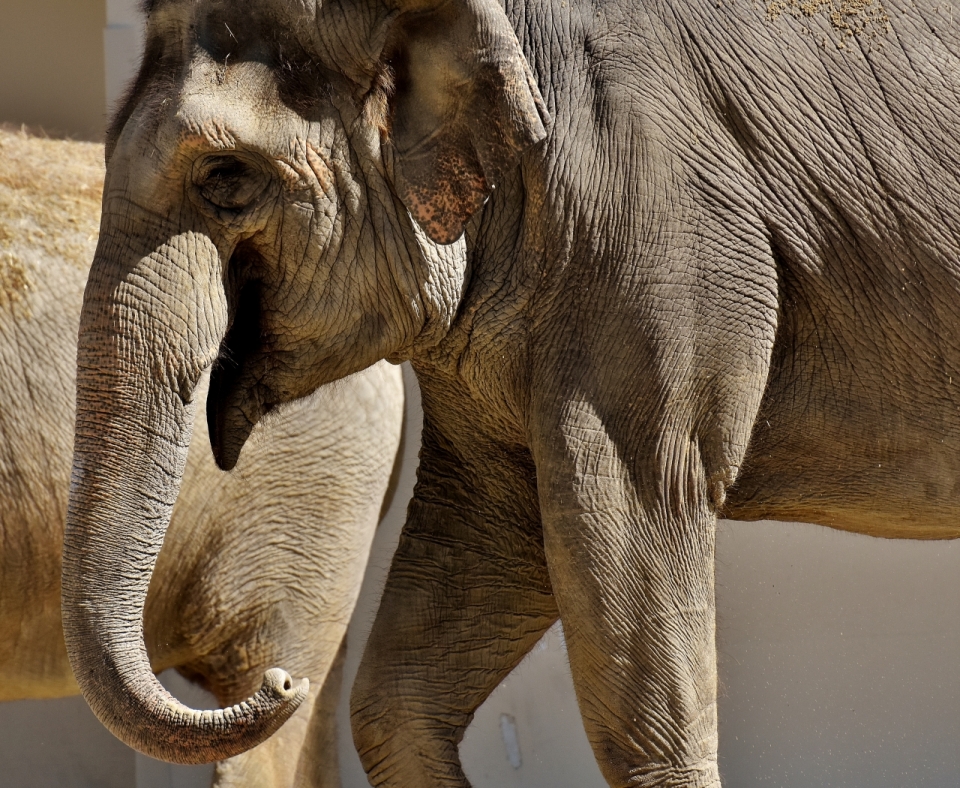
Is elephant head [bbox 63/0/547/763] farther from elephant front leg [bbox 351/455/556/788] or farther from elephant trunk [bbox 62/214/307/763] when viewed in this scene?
elephant front leg [bbox 351/455/556/788]

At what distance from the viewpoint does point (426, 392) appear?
2240 mm

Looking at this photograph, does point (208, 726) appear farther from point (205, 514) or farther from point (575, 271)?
point (205, 514)

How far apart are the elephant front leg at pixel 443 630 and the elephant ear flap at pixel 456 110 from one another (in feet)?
2.03

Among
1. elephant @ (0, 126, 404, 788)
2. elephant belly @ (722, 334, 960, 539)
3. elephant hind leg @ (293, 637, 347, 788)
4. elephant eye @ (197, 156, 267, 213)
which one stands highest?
elephant eye @ (197, 156, 267, 213)

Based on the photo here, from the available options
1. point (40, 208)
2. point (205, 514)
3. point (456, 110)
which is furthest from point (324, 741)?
point (456, 110)

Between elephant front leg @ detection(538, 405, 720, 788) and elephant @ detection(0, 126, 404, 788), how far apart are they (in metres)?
1.11

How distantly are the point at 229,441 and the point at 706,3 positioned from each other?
90 cm

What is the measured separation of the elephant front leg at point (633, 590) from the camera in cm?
188

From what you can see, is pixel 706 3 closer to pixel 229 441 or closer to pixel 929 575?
pixel 229 441

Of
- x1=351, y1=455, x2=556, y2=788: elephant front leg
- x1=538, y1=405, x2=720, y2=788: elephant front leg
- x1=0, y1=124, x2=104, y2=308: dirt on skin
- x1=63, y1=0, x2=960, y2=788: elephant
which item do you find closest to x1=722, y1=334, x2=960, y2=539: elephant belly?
x1=63, y1=0, x2=960, y2=788: elephant

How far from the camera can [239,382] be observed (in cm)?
195

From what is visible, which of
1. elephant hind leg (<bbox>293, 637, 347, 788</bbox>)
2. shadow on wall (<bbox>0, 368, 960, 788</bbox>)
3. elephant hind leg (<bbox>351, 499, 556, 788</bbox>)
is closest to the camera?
elephant hind leg (<bbox>351, 499, 556, 788</bbox>)

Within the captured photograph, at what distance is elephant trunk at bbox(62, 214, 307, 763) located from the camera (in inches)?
69.9

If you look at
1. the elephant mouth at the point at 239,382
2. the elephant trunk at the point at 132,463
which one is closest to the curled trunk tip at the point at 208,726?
the elephant trunk at the point at 132,463
